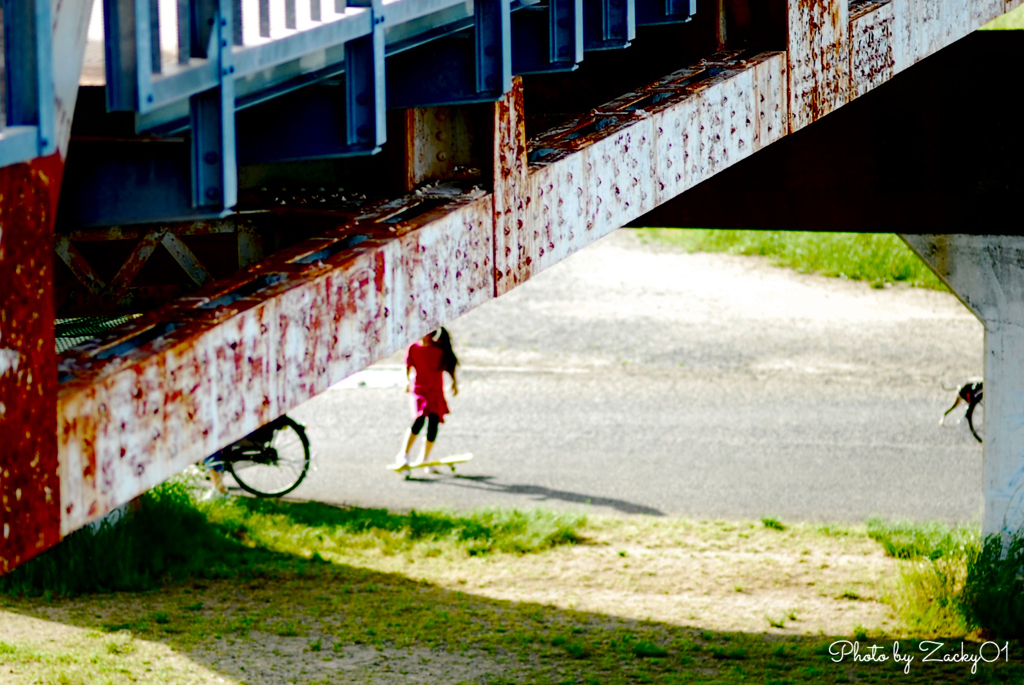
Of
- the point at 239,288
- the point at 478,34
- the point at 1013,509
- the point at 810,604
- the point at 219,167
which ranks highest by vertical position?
the point at 478,34

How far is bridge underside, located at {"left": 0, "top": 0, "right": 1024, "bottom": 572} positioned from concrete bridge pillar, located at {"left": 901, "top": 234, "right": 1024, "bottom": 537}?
1979 millimetres

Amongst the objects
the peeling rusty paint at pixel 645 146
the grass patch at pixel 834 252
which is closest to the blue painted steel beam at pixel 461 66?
the peeling rusty paint at pixel 645 146

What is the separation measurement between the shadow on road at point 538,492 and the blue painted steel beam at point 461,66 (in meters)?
7.50

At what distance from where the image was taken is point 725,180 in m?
8.59

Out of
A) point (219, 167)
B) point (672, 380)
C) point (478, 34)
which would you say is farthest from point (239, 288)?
point (672, 380)

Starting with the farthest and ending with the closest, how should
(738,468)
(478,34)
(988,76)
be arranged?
(738,468) → (988,76) → (478,34)

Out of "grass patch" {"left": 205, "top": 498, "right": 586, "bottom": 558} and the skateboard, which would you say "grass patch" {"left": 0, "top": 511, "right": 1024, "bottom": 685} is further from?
the skateboard

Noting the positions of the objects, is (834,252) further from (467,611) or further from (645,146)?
(645,146)

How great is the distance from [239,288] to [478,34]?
3.83 feet

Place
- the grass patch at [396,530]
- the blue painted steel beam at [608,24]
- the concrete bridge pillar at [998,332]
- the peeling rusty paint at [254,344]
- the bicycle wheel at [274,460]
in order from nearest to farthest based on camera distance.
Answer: the peeling rusty paint at [254,344] < the blue painted steel beam at [608,24] < the concrete bridge pillar at [998,332] < the grass patch at [396,530] < the bicycle wheel at [274,460]

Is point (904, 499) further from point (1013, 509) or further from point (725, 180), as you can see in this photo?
point (725, 180)

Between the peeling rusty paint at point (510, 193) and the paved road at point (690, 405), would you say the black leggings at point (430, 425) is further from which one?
the peeling rusty paint at point (510, 193)

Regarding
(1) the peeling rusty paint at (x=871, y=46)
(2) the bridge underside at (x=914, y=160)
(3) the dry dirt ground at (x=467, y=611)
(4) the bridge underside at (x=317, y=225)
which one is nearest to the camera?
(4) the bridge underside at (x=317, y=225)

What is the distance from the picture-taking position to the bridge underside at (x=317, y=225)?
2889mm
